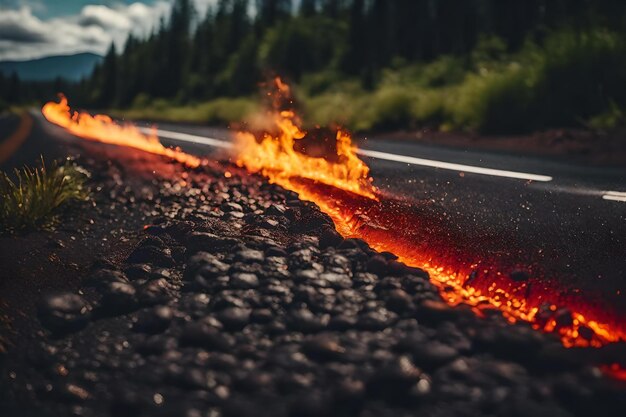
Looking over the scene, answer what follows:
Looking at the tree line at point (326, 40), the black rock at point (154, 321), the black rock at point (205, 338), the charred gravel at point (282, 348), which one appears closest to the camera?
the charred gravel at point (282, 348)

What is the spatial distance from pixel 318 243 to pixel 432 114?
9910 millimetres

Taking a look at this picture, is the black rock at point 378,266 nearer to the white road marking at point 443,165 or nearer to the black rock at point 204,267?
the black rock at point 204,267

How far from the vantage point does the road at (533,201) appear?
3689 mm

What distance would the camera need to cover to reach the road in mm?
3689

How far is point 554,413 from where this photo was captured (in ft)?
7.42

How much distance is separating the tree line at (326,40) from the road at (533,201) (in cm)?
1847

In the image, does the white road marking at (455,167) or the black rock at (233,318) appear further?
the white road marking at (455,167)

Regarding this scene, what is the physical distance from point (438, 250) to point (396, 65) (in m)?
33.2

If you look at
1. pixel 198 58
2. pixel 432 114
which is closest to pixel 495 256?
pixel 432 114

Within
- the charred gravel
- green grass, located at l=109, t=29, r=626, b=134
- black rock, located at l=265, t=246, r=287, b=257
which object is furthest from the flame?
the charred gravel

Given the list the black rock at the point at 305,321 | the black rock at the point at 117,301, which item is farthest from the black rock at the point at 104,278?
the black rock at the point at 305,321

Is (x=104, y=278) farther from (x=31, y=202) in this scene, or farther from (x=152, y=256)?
(x=31, y=202)

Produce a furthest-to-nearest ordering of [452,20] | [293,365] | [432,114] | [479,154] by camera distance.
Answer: [452,20], [432,114], [479,154], [293,365]

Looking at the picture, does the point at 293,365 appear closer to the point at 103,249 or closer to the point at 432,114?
the point at 103,249
